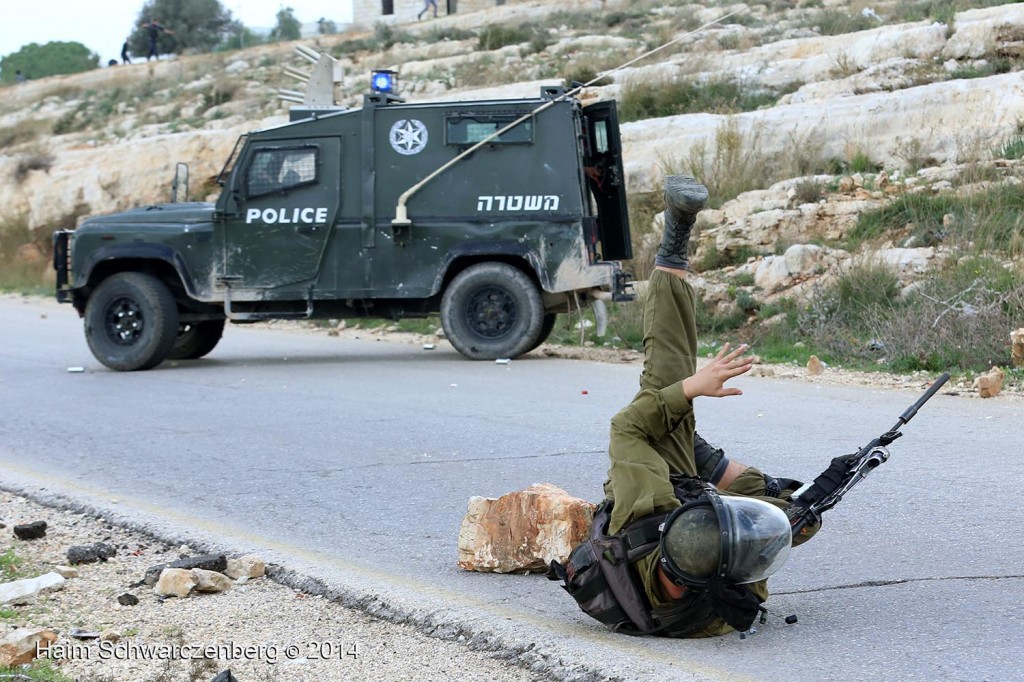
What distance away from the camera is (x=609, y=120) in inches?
485

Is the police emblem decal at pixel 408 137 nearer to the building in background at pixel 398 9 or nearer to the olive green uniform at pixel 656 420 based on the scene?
the olive green uniform at pixel 656 420

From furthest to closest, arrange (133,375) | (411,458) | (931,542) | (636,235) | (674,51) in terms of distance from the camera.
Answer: (674,51), (636,235), (133,375), (411,458), (931,542)

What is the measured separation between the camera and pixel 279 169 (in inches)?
481

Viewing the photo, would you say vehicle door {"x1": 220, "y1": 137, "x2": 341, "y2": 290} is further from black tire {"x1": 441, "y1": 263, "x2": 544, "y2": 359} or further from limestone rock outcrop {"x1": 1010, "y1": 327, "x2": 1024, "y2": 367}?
Answer: limestone rock outcrop {"x1": 1010, "y1": 327, "x2": 1024, "y2": 367}

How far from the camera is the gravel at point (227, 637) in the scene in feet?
13.3

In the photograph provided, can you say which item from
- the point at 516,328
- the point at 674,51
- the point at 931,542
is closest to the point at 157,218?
the point at 516,328

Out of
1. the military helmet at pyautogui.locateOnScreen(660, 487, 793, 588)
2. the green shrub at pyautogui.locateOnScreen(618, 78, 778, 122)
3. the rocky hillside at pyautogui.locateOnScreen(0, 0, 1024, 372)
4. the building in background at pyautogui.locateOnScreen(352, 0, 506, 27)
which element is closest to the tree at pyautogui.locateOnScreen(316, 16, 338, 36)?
the building in background at pyautogui.locateOnScreen(352, 0, 506, 27)

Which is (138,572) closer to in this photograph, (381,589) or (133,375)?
(381,589)

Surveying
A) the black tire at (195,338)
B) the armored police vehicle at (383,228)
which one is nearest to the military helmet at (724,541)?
the armored police vehicle at (383,228)

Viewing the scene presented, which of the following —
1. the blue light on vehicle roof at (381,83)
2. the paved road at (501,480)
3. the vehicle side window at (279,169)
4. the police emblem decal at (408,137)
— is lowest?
the paved road at (501,480)

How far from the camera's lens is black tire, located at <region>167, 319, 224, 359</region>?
13242 millimetres

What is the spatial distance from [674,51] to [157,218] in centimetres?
1717

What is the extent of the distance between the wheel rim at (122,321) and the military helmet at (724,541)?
9440 mm

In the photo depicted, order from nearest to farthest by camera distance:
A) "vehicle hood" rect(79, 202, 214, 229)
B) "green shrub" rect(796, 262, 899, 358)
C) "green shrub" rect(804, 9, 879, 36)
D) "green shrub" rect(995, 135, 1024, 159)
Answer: "green shrub" rect(796, 262, 899, 358), "vehicle hood" rect(79, 202, 214, 229), "green shrub" rect(995, 135, 1024, 159), "green shrub" rect(804, 9, 879, 36)
